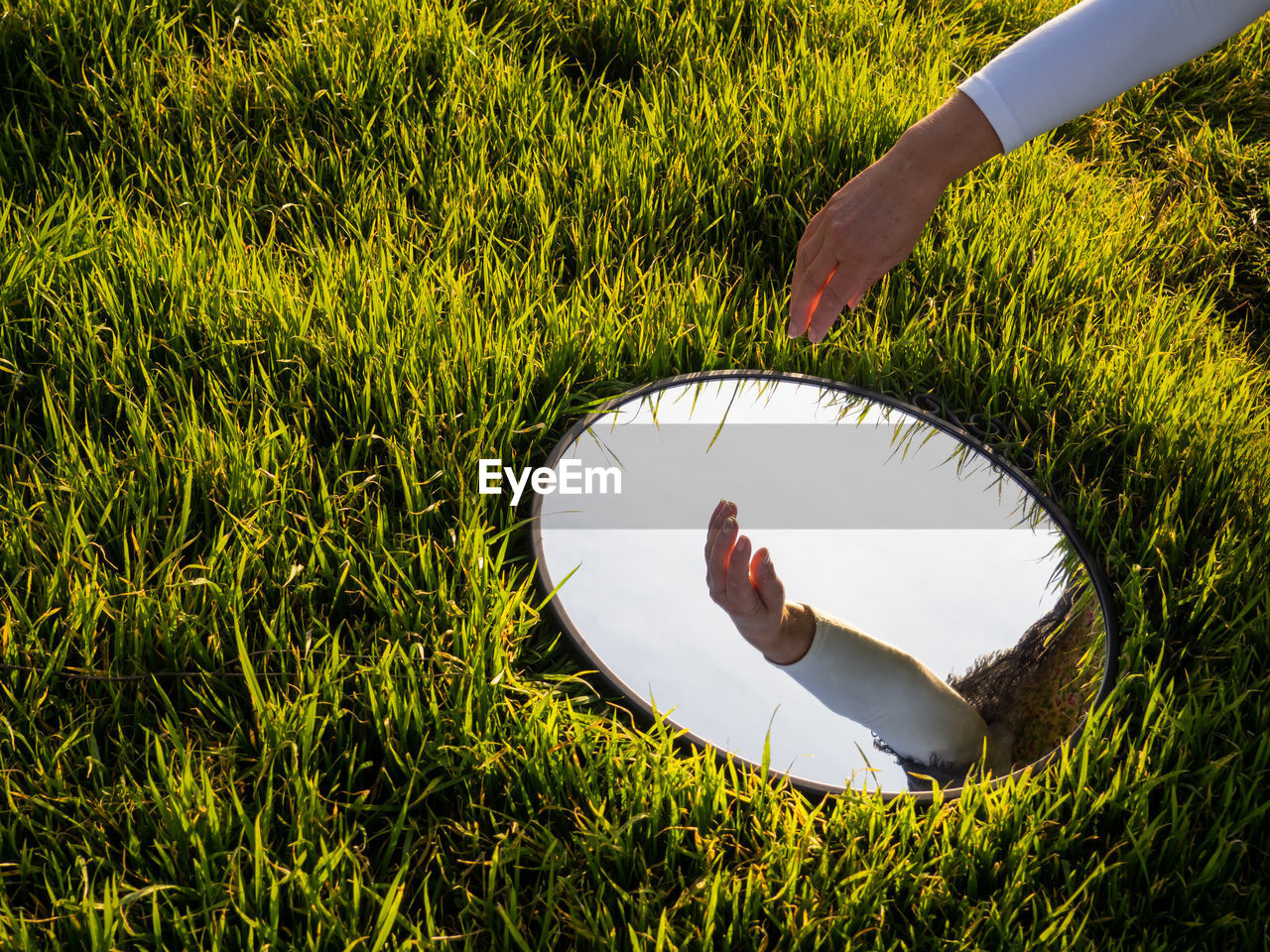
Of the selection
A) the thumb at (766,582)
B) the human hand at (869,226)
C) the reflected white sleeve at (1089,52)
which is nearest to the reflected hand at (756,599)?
the thumb at (766,582)

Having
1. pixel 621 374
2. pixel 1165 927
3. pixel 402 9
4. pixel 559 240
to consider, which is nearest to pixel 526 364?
pixel 621 374

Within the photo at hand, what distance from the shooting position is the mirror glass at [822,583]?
1615 millimetres

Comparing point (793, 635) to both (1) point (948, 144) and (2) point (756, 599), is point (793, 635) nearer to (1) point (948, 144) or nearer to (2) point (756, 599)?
(2) point (756, 599)

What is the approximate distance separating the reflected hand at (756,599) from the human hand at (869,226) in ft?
1.58

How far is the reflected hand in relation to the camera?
5.62 feet

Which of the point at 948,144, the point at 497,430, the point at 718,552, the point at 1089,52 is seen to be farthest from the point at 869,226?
the point at 497,430

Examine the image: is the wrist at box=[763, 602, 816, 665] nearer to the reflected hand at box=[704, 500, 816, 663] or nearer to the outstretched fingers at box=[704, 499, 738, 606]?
the reflected hand at box=[704, 500, 816, 663]

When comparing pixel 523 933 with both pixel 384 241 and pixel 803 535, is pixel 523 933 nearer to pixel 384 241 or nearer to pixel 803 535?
pixel 803 535

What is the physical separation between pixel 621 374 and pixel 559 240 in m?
0.44

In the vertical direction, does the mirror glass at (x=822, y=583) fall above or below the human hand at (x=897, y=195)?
below

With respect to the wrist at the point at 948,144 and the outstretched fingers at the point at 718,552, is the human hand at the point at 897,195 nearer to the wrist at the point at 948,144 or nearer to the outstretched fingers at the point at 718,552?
the wrist at the point at 948,144

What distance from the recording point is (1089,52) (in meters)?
1.54

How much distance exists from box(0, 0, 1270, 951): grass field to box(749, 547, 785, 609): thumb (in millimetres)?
340

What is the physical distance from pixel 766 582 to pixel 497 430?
61 cm
